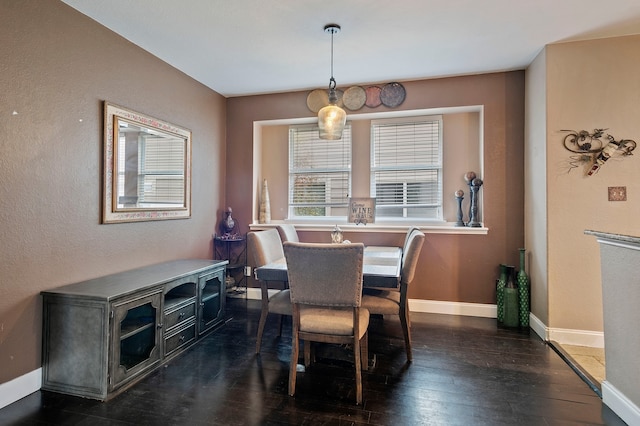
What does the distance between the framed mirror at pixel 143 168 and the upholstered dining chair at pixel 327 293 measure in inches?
66.5

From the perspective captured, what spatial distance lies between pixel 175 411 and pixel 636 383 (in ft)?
8.27

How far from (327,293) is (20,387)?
1987mm

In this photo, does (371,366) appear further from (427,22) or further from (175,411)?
(427,22)

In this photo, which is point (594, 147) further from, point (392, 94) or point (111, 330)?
point (111, 330)

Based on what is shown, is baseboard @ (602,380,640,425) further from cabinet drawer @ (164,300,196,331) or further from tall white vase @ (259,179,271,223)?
tall white vase @ (259,179,271,223)

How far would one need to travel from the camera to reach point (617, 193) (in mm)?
2818

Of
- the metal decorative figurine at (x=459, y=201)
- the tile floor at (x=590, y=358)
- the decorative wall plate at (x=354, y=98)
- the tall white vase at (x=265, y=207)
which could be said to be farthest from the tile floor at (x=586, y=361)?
the tall white vase at (x=265, y=207)

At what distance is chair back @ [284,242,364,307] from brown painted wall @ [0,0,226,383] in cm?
164

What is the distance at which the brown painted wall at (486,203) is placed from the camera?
139 inches

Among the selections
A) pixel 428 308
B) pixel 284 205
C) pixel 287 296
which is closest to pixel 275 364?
pixel 287 296

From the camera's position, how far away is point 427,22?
103 inches

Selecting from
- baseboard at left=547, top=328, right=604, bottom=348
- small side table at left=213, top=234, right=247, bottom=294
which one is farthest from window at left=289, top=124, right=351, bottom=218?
baseboard at left=547, top=328, right=604, bottom=348

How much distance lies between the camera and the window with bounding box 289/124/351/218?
427 cm

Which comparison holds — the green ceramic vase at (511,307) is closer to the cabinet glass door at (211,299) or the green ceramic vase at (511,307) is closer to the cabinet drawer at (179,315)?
the cabinet glass door at (211,299)
